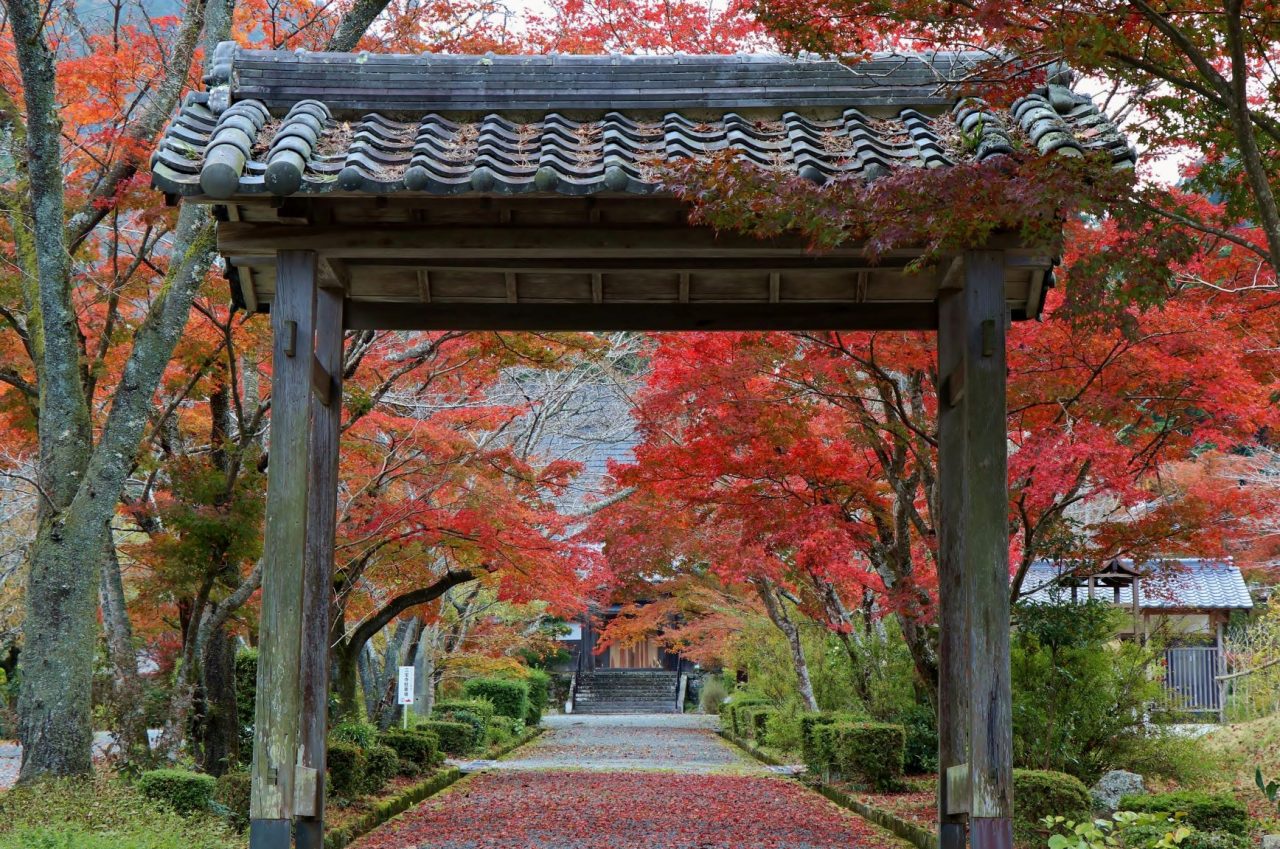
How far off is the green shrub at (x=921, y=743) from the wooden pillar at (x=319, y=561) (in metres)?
9.42

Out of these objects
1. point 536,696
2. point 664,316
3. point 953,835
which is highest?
point 664,316

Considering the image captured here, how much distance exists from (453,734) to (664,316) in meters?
13.3

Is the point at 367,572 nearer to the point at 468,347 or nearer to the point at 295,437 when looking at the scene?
the point at 468,347

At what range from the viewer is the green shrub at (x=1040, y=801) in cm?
903

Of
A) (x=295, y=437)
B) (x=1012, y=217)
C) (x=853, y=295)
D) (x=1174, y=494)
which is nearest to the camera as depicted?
(x=1012, y=217)

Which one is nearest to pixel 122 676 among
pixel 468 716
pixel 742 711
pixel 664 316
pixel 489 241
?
pixel 664 316

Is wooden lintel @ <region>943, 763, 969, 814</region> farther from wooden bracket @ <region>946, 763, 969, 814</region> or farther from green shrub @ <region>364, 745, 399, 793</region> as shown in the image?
green shrub @ <region>364, 745, 399, 793</region>

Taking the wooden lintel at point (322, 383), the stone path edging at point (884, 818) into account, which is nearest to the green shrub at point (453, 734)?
the stone path edging at point (884, 818)

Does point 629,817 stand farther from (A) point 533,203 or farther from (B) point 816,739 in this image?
(A) point 533,203

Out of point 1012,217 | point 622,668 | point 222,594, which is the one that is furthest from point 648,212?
point 622,668

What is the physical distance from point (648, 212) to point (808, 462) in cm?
581

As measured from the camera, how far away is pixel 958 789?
218 inches

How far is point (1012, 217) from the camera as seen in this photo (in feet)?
16.0

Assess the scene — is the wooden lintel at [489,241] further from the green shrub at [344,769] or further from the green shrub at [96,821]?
the green shrub at [344,769]
